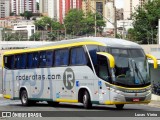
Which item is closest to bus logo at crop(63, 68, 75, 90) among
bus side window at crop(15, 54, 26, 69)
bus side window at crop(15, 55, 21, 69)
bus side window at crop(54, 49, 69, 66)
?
bus side window at crop(54, 49, 69, 66)

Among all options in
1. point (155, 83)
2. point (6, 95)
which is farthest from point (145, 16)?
point (6, 95)

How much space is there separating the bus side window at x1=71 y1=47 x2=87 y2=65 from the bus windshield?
4.90 feet

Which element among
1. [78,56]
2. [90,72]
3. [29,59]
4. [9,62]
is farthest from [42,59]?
[90,72]

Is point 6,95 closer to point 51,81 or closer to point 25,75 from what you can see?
point 25,75

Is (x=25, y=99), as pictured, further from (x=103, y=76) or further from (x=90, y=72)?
(x=103, y=76)

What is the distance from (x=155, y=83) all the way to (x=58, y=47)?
1840cm

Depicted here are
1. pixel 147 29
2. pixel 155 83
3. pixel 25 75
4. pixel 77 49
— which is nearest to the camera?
pixel 77 49

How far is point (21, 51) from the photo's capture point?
30.6 metres

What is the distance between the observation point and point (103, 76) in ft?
79.5

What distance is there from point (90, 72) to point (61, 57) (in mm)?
2496

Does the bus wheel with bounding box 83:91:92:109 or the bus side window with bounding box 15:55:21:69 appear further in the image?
the bus side window with bounding box 15:55:21:69

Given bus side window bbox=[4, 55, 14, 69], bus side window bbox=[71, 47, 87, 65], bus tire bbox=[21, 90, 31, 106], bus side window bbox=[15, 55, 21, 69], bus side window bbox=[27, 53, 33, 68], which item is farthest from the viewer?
bus side window bbox=[4, 55, 14, 69]

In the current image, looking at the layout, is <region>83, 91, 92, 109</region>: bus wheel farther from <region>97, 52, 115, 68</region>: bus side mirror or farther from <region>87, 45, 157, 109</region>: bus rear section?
<region>97, 52, 115, 68</region>: bus side mirror

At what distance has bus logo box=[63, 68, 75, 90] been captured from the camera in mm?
26127
